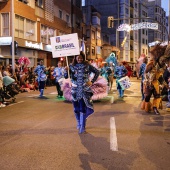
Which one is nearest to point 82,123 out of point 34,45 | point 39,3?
point 34,45

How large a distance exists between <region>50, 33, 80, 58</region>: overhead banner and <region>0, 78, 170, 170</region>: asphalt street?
1.88m

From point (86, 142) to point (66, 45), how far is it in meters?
3.05

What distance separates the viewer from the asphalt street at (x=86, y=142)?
4496mm

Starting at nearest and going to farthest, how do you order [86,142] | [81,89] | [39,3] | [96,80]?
[86,142], [81,89], [96,80], [39,3]

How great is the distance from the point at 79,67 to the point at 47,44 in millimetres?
25472

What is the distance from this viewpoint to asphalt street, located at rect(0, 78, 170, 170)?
4.50 meters

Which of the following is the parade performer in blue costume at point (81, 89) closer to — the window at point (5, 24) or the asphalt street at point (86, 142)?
the asphalt street at point (86, 142)

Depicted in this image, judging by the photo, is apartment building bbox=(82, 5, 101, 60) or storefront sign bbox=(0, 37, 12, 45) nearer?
storefront sign bbox=(0, 37, 12, 45)

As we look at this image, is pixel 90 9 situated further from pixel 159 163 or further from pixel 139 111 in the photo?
pixel 159 163

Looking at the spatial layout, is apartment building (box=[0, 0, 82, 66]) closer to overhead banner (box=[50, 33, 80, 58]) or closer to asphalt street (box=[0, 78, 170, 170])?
overhead banner (box=[50, 33, 80, 58])

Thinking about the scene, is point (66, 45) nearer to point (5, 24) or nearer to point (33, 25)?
point (5, 24)

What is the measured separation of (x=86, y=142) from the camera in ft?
18.9

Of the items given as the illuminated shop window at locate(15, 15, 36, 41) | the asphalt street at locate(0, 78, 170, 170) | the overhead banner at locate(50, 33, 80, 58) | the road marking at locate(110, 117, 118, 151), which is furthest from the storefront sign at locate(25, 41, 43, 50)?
the road marking at locate(110, 117, 118, 151)

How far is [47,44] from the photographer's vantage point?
31.5m
